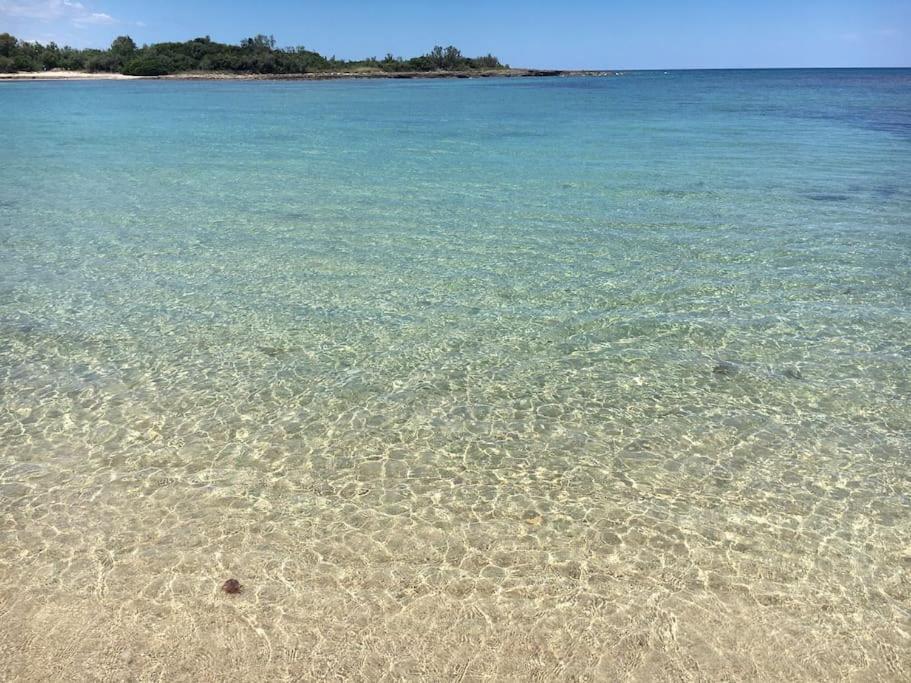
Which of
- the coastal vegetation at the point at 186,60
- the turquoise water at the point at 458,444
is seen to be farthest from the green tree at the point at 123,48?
the turquoise water at the point at 458,444

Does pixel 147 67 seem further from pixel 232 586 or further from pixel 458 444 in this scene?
pixel 232 586

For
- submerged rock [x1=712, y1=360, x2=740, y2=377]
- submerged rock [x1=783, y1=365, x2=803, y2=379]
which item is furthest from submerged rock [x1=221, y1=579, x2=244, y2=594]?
submerged rock [x1=783, y1=365, x2=803, y2=379]

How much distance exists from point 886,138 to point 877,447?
2548 centimetres

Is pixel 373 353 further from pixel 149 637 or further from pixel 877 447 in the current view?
pixel 877 447

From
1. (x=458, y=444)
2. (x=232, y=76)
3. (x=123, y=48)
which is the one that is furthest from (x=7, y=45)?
(x=458, y=444)

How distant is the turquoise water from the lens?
12.5 ft

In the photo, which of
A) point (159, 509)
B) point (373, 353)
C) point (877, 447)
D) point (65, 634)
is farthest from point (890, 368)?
point (65, 634)

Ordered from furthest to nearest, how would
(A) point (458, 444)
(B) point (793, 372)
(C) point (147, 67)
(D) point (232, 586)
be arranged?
(C) point (147, 67) → (B) point (793, 372) → (A) point (458, 444) → (D) point (232, 586)

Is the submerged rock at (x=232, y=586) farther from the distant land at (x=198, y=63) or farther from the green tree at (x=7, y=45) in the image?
the green tree at (x=7, y=45)

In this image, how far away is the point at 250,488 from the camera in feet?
16.5

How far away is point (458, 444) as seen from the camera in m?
5.61

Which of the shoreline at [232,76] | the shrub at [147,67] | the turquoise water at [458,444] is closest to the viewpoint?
the turquoise water at [458,444]

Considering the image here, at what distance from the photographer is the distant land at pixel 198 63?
4966 inches

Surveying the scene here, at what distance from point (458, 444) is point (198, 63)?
157m
